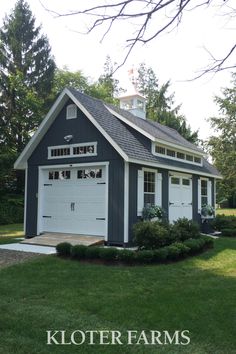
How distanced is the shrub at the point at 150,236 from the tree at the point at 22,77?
1791 cm

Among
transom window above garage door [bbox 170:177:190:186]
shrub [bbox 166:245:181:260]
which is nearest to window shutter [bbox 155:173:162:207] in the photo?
transom window above garage door [bbox 170:177:190:186]

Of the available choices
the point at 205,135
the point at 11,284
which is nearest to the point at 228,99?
the point at 205,135

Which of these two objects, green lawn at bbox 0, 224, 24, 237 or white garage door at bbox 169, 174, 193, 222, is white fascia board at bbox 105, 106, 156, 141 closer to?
white garage door at bbox 169, 174, 193, 222

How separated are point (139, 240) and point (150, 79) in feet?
125

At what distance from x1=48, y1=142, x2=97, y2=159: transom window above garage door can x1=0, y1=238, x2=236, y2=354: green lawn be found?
14.8ft

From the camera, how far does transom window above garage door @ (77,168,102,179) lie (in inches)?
498

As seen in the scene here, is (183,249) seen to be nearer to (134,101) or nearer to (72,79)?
(134,101)

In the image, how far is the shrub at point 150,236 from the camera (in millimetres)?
10445

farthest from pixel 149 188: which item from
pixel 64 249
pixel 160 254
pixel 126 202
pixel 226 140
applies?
pixel 226 140

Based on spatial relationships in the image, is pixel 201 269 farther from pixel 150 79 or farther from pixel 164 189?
pixel 150 79

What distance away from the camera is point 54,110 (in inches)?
531

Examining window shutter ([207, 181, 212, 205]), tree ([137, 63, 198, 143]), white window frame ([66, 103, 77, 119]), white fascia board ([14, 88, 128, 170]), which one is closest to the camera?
white fascia board ([14, 88, 128, 170])

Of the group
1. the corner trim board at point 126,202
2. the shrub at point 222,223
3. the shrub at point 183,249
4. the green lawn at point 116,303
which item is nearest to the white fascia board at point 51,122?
the corner trim board at point 126,202

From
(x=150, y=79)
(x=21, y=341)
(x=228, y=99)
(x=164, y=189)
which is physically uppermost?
(x=150, y=79)
